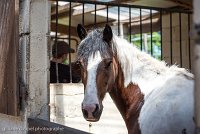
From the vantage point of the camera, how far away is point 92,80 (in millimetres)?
2766

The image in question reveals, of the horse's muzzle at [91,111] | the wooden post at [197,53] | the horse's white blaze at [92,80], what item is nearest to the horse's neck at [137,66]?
the horse's white blaze at [92,80]

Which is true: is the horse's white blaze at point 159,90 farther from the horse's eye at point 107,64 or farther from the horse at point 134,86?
the horse's eye at point 107,64

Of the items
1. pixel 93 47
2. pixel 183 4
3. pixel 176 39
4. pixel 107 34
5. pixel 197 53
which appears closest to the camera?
pixel 197 53

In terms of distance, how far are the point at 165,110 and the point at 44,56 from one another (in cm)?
126

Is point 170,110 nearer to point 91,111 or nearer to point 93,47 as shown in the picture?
point 91,111

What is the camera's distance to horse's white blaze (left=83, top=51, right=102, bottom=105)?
2.67m

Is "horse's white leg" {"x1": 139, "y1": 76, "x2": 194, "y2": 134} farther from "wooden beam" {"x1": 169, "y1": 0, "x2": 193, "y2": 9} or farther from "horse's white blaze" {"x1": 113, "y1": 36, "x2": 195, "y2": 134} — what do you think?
"wooden beam" {"x1": 169, "y1": 0, "x2": 193, "y2": 9}

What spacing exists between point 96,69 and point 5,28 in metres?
0.85

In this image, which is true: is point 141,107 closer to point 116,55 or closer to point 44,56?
point 116,55

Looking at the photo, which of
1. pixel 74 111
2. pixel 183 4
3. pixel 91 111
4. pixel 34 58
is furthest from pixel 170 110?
pixel 183 4

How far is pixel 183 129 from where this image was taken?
7.51ft

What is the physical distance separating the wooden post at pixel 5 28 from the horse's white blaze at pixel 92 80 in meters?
0.71

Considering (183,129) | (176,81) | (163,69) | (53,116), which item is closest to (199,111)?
(183,129)

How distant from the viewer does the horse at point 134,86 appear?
7.96 ft
